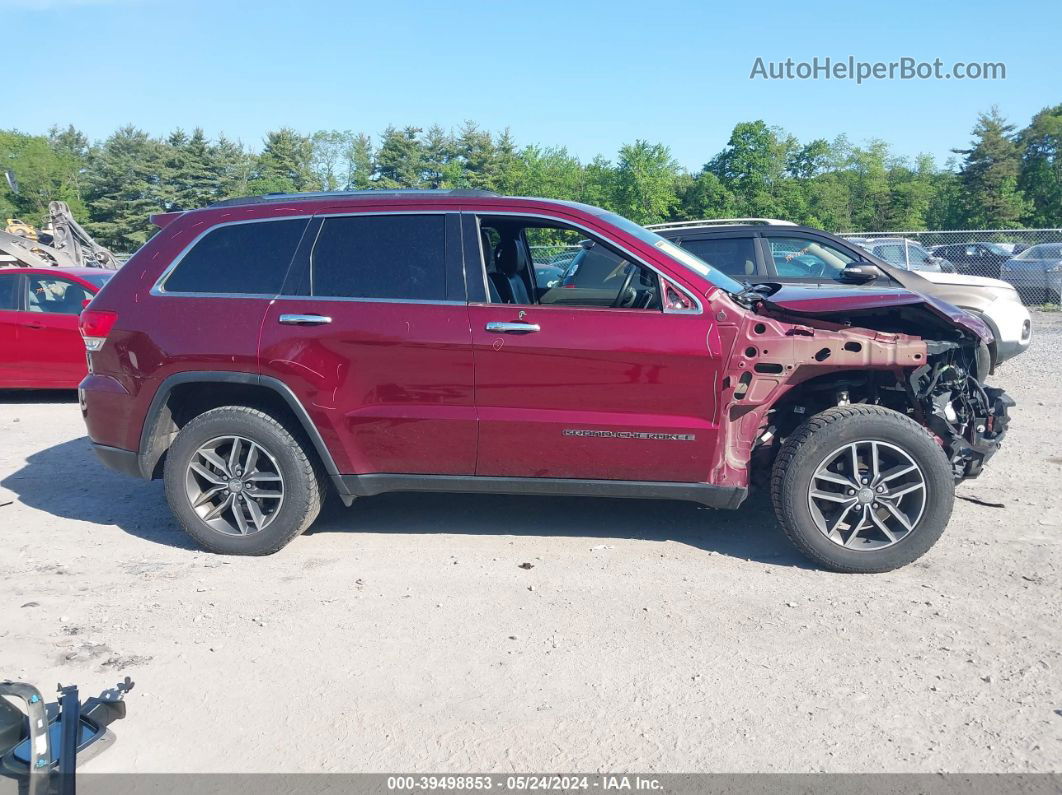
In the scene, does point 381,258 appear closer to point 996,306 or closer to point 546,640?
point 546,640

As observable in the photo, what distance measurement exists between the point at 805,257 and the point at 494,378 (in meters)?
5.72

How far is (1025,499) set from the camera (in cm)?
594

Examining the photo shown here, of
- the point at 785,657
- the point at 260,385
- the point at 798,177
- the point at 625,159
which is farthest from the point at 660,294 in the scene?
the point at 798,177

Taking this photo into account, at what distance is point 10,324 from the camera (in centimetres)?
986

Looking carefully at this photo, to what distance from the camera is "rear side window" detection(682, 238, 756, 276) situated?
30.6ft

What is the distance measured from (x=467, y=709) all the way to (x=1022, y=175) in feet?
206

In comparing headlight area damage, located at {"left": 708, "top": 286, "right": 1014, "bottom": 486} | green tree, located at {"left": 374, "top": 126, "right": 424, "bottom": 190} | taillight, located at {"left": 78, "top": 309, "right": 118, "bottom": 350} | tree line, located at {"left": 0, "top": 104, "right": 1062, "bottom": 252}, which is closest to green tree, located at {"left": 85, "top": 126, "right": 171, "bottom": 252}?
tree line, located at {"left": 0, "top": 104, "right": 1062, "bottom": 252}

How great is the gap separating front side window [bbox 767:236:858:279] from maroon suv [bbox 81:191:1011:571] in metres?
4.27

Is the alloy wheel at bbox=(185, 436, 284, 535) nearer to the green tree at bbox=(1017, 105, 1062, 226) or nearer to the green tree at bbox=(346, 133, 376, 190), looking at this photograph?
the green tree at bbox=(1017, 105, 1062, 226)

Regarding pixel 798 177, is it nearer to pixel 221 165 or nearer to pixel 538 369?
pixel 221 165

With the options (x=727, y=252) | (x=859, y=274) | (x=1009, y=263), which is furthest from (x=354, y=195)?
(x=1009, y=263)

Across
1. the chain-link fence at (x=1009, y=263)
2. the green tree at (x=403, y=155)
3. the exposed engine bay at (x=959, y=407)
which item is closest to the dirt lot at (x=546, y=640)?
the exposed engine bay at (x=959, y=407)

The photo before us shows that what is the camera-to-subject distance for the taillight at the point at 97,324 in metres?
5.14

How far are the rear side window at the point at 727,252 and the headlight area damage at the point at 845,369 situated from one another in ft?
13.8
